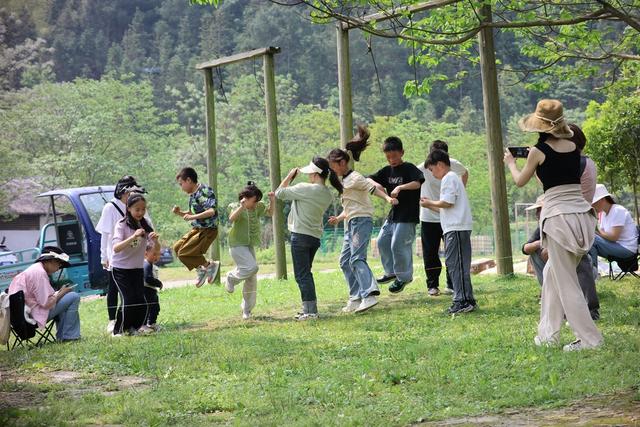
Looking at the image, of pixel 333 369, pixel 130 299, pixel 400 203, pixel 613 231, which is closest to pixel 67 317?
pixel 130 299

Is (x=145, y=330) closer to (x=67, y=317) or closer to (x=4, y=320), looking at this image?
(x=67, y=317)

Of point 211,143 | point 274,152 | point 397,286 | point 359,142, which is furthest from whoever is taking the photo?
point 211,143

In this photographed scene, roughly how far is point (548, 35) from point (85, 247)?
10.5 metres

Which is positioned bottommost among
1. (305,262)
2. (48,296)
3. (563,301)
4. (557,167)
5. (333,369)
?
(333,369)

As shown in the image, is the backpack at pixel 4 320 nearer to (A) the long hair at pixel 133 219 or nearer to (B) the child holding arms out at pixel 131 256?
(B) the child holding arms out at pixel 131 256

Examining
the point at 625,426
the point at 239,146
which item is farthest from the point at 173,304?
the point at 239,146


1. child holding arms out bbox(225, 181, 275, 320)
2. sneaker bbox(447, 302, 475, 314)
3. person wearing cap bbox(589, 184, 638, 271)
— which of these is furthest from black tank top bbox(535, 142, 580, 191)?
child holding arms out bbox(225, 181, 275, 320)

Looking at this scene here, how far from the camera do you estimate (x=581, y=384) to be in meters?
6.62

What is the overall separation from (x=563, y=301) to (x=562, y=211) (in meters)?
0.72

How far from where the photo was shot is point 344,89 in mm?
15469

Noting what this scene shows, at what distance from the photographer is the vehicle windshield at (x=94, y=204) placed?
20.1 meters

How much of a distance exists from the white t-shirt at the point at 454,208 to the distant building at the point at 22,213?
113 feet

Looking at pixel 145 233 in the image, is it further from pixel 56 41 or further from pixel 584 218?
pixel 56 41

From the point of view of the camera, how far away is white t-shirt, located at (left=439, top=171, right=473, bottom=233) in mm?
10734
